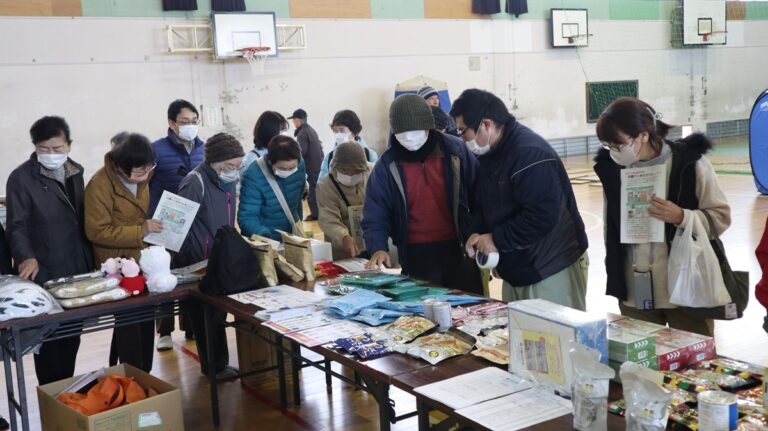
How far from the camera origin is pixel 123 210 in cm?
345

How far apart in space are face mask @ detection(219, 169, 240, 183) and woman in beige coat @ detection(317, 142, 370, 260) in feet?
1.35

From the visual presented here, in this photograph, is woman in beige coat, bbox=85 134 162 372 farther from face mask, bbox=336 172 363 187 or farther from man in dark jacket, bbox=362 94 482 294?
man in dark jacket, bbox=362 94 482 294

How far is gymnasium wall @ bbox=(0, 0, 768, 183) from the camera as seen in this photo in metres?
9.84

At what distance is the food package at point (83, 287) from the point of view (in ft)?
10.1

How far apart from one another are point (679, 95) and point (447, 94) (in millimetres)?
4924

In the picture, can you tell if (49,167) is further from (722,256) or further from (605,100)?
(605,100)

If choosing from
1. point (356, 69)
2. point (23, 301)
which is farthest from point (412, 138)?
point (356, 69)

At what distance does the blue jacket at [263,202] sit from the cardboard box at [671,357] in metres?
2.26

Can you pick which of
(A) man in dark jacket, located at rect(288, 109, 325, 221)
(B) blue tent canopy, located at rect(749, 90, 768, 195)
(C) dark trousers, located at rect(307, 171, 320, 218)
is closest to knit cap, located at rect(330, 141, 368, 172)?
(C) dark trousers, located at rect(307, 171, 320, 218)

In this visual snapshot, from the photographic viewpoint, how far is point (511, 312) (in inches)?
77.6

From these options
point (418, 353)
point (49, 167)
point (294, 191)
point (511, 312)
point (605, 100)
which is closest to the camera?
point (511, 312)

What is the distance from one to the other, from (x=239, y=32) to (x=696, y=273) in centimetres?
936

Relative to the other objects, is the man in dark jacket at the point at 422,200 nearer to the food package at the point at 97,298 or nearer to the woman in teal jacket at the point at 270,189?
the woman in teal jacket at the point at 270,189

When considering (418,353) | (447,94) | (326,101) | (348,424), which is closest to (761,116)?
(447,94)
